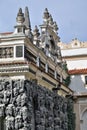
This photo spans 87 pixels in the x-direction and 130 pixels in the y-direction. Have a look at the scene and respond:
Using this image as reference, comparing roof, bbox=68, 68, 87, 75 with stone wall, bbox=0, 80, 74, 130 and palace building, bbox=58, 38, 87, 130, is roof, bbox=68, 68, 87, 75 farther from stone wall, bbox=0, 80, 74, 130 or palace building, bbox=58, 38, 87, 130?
stone wall, bbox=0, 80, 74, 130

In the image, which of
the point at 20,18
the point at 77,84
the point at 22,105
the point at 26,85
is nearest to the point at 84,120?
the point at 77,84

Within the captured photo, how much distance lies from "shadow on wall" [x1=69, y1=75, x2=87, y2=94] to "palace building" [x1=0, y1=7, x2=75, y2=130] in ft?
22.6

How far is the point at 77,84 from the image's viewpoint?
33.4 meters

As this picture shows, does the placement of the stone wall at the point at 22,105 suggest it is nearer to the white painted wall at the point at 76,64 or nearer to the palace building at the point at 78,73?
the palace building at the point at 78,73

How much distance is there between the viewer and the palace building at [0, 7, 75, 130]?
1905 cm

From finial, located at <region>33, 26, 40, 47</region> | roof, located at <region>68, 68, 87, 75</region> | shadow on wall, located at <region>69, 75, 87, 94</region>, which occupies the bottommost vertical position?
shadow on wall, located at <region>69, 75, 87, 94</region>

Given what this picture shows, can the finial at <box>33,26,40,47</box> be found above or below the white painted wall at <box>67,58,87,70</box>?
above

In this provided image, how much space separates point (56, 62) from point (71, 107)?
170 inches

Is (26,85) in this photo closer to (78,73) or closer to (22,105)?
(22,105)

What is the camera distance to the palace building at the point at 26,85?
62.5 feet

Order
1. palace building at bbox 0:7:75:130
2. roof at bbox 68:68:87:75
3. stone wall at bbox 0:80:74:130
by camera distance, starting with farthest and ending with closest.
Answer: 1. roof at bbox 68:68:87:75
2. palace building at bbox 0:7:75:130
3. stone wall at bbox 0:80:74:130

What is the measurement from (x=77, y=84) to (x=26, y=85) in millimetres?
14536

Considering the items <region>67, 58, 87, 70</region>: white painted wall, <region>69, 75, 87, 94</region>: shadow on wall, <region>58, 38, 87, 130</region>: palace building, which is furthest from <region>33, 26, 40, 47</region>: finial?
<region>67, 58, 87, 70</region>: white painted wall

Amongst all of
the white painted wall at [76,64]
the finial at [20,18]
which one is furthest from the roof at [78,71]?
A: the finial at [20,18]
